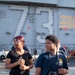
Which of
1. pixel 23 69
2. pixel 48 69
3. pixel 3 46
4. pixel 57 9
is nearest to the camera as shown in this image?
pixel 48 69

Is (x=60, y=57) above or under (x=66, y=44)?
above

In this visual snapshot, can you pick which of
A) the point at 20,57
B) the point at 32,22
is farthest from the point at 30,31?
the point at 20,57

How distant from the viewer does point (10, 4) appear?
31.6 m

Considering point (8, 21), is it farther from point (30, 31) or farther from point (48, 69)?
point (48, 69)

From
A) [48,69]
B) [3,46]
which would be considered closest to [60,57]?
[48,69]

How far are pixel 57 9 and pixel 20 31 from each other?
5127 mm

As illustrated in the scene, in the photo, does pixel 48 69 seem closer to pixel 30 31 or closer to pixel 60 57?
pixel 60 57

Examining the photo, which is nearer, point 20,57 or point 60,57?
point 60,57

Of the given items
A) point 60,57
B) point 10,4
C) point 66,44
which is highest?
point 10,4

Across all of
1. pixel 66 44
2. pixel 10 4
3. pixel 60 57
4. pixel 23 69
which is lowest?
pixel 66 44

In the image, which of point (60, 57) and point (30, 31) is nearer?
point (60, 57)

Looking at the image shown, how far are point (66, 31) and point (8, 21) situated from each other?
6.90 m

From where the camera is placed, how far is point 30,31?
32.1 meters

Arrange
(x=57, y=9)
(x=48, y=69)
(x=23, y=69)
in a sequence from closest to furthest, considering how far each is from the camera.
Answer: (x=48, y=69), (x=23, y=69), (x=57, y=9)
